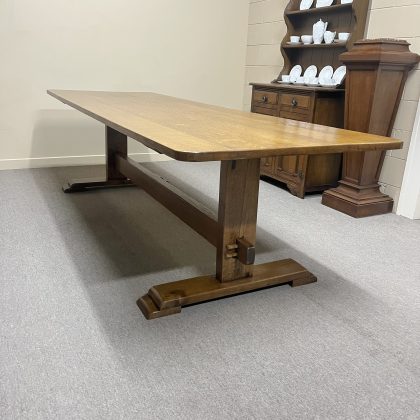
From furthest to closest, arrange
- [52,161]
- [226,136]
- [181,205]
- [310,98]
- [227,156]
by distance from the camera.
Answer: [52,161]
[310,98]
[181,205]
[226,136]
[227,156]

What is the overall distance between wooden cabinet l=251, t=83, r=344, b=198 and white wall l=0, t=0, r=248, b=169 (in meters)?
1.14

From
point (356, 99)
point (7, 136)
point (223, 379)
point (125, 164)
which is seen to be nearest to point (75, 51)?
point (7, 136)

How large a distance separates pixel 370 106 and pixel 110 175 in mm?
1901

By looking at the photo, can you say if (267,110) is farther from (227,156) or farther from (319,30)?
(227,156)

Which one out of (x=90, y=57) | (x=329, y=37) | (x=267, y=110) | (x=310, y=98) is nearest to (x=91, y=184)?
(x=90, y=57)

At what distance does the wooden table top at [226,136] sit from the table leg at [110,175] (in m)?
1.05

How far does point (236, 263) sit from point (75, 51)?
2.90m

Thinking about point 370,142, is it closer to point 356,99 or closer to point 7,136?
point 356,99

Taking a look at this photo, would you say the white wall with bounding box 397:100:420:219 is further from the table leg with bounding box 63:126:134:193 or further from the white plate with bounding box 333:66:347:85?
the table leg with bounding box 63:126:134:193

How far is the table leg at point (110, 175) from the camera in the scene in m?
3.16

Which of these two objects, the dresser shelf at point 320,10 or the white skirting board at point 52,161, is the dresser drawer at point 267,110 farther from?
the white skirting board at point 52,161

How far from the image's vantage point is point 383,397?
1283mm


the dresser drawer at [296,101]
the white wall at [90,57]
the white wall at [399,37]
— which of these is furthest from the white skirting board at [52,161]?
the white wall at [399,37]

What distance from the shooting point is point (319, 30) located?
11.2 ft
